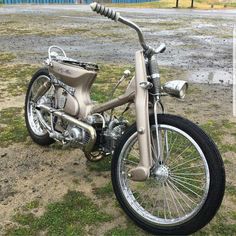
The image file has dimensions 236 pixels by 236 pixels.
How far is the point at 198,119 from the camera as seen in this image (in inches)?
242

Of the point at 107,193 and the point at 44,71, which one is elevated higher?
the point at 44,71

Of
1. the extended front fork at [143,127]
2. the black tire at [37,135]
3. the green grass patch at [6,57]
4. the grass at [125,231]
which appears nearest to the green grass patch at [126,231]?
the grass at [125,231]

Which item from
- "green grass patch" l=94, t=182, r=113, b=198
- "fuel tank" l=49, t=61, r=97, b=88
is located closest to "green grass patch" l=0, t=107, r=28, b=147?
"fuel tank" l=49, t=61, r=97, b=88

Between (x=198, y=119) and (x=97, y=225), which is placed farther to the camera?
(x=198, y=119)

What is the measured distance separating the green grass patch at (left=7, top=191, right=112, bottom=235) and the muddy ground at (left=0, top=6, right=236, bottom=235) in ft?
0.25

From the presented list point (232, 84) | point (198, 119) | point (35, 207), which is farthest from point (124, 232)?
point (232, 84)

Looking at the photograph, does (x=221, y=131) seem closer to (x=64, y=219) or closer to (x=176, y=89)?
(x=176, y=89)

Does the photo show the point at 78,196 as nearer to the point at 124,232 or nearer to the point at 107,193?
the point at 107,193

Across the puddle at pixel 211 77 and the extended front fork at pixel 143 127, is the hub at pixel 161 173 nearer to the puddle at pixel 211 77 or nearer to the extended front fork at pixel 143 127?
the extended front fork at pixel 143 127

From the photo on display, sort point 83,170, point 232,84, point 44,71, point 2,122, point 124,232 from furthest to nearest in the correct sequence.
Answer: point 232,84 < point 2,122 < point 44,71 < point 83,170 < point 124,232

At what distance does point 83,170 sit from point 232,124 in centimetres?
257

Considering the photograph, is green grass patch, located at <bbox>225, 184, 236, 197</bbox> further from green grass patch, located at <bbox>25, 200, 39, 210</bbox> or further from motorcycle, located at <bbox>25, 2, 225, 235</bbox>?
A: green grass patch, located at <bbox>25, 200, 39, 210</bbox>

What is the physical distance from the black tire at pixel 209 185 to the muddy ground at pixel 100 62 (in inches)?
6.8

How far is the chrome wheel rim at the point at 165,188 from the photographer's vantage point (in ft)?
10.9
